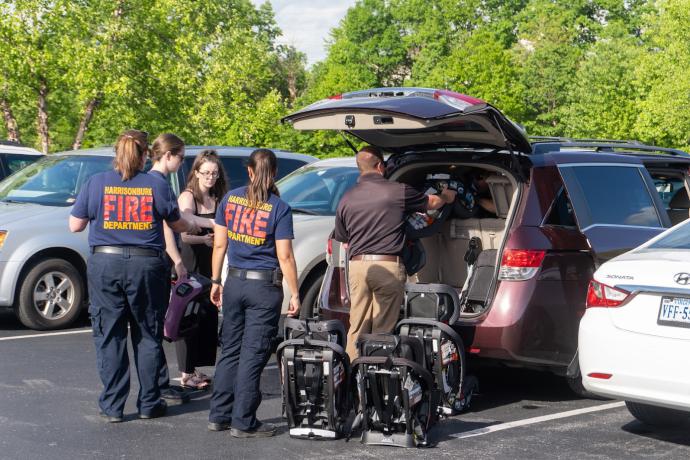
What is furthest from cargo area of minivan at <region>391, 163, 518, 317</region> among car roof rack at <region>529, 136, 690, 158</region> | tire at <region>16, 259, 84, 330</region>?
tire at <region>16, 259, 84, 330</region>

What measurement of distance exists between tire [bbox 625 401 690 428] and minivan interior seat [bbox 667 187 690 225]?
3.10m

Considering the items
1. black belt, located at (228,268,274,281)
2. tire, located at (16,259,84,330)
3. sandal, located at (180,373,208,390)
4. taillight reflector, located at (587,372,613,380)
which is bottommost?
sandal, located at (180,373,208,390)

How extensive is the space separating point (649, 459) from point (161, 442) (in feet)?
9.23

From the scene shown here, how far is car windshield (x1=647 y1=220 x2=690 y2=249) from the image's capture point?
6.21 m

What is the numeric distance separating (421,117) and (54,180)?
6121 millimetres

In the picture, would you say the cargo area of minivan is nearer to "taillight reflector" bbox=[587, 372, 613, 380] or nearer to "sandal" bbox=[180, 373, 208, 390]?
"taillight reflector" bbox=[587, 372, 613, 380]

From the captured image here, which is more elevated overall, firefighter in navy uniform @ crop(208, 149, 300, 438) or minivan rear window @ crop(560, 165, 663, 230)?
minivan rear window @ crop(560, 165, 663, 230)

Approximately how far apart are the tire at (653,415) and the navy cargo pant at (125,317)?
3.05 m

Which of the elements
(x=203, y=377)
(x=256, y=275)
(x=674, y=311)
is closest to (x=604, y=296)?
(x=674, y=311)

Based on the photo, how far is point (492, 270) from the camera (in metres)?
7.48

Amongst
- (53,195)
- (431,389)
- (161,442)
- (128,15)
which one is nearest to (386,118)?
(431,389)

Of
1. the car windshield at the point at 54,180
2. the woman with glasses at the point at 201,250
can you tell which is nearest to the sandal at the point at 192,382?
the woman with glasses at the point at 201,250

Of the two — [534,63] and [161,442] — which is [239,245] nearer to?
[161,442]

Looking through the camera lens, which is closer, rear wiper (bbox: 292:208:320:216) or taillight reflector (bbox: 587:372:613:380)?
taillight reflector (bbox: 587:372:613:380)
